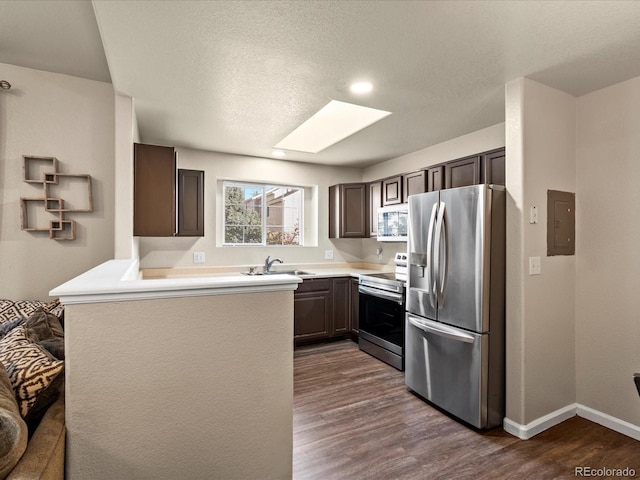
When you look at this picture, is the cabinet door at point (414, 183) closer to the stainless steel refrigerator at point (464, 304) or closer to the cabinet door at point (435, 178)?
the cabinet door at point (435, 178)

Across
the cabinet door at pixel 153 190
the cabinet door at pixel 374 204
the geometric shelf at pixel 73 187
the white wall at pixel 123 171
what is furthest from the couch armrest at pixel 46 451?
the cabinet door at pixel 374 204

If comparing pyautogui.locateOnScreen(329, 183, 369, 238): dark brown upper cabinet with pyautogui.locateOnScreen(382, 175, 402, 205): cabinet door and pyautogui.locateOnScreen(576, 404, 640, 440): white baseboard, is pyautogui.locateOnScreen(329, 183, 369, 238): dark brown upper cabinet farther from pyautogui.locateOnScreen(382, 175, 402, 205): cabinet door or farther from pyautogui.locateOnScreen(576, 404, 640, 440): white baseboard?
pyautogui.locateOnScreen(576, 404, 640, 440): white baseboard

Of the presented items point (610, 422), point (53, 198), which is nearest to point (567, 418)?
point (610, 422)

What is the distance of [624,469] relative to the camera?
6.27 ft

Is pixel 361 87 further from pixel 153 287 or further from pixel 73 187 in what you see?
pixel 73 187

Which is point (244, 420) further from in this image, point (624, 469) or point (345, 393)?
point (624, 469)

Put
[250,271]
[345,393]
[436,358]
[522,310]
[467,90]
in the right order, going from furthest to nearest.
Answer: [250,271]
[345,393]
[436,358]
[467,90]
[522,310]

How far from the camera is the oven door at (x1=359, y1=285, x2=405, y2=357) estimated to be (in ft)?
11.0

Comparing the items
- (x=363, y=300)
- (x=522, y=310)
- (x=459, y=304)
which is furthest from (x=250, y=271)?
(x=522, y=310)

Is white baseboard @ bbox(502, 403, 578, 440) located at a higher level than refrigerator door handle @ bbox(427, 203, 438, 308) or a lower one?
lower

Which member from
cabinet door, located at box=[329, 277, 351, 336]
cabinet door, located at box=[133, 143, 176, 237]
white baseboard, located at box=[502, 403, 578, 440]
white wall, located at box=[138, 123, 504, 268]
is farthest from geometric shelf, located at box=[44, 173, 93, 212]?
white baseboard, located at box=[502, 403, 578, 440]

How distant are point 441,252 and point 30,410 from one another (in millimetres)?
2457

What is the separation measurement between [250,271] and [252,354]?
274 cm

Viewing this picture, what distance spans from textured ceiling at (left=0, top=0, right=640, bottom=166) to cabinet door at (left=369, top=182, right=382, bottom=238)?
1.38m
